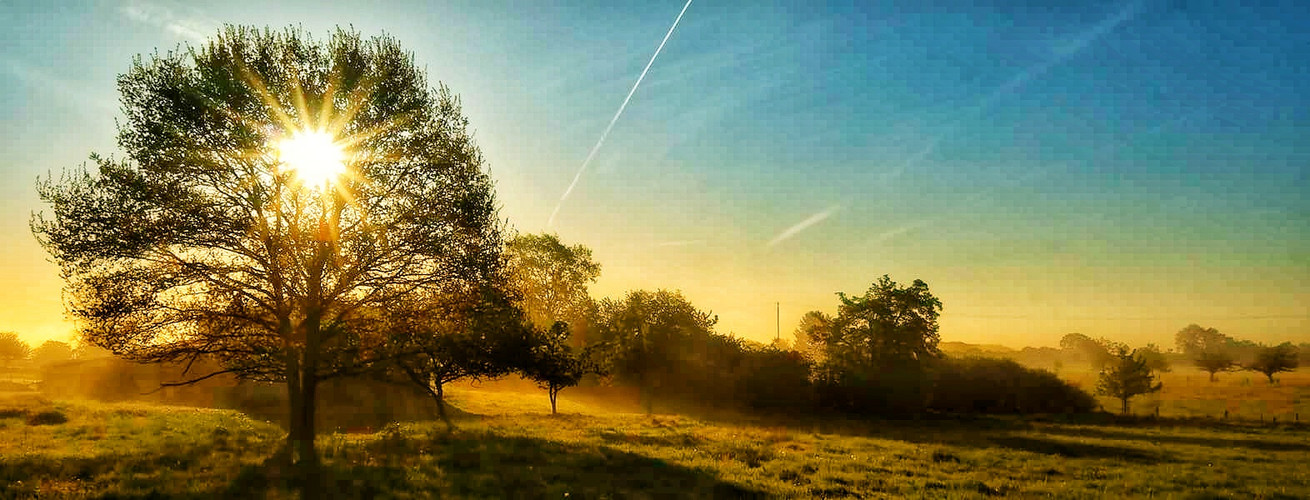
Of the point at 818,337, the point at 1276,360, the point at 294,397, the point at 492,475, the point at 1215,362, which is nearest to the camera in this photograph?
the point at 492,475

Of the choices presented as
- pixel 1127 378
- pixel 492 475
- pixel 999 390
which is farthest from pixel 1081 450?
pixel 1127 378

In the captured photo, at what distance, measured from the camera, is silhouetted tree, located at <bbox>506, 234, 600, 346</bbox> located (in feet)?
233

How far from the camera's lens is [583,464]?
17469mm

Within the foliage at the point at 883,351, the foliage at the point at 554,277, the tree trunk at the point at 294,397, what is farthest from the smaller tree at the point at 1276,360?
the tree trunk at the point at 294,397

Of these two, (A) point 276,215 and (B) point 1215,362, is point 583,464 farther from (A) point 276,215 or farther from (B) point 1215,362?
(B) point 1215,362

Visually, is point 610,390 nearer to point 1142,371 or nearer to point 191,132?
point 191,132

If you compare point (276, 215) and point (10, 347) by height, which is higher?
point (276, 215)

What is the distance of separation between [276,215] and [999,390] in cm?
6598

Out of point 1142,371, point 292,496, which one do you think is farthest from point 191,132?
point 1142,371

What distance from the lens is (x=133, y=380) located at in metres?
50.2

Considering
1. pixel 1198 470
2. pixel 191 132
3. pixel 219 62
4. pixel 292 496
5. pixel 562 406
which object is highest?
pixel 219 62

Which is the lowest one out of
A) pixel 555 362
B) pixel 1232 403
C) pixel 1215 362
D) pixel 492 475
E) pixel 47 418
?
pixel 1232 403

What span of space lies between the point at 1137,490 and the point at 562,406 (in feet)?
156

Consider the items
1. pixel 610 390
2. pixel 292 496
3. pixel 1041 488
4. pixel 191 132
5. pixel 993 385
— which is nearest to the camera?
pixel 292 496
